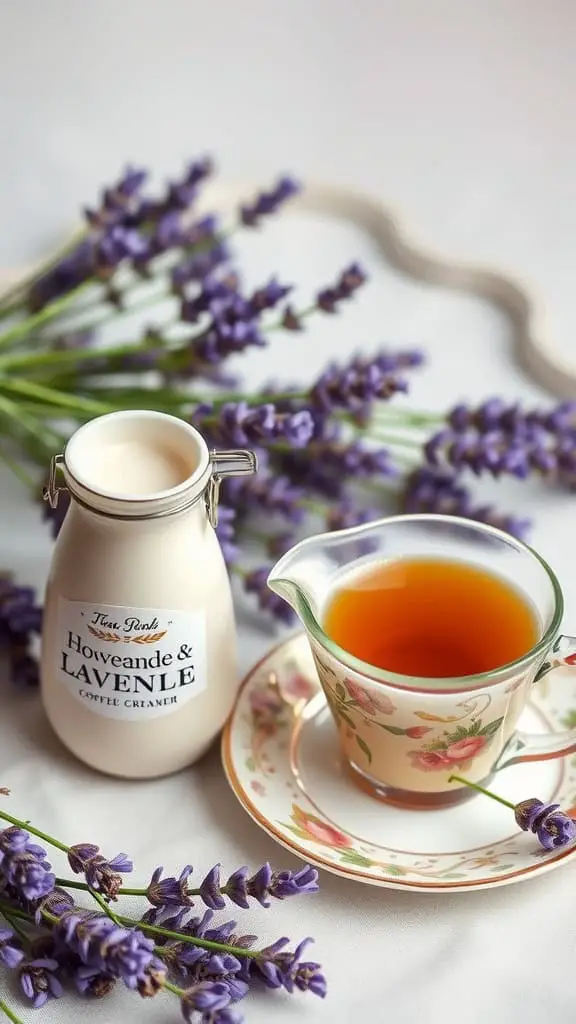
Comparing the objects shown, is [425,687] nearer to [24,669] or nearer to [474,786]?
[474,786]

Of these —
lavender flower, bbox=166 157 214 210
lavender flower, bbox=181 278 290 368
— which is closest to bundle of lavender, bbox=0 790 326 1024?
lavender flower, bbox=181 278 290 368

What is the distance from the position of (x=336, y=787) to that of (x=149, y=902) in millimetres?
174

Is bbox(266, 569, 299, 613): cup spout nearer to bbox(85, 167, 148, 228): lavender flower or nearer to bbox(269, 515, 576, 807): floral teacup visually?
bbox(269, 515, 576, 807): floral teacup

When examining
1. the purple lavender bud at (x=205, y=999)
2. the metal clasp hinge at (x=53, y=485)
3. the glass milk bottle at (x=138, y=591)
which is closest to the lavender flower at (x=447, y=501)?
the glass milk bottle at (x=138, y=591)

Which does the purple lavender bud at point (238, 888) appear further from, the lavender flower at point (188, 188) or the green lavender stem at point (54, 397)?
the lavender flower at point (188, 188)

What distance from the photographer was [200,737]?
997 mm

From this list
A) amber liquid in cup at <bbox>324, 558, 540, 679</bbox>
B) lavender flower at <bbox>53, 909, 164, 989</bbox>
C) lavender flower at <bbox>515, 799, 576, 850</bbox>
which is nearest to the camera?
lavender flower at <bbox>53, 909, 164, 989</bbox>

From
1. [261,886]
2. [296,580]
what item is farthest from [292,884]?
[296,580]

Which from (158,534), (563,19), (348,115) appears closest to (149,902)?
(158,534)

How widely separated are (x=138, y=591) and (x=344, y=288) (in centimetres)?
42

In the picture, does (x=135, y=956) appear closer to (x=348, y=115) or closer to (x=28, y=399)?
(x=28, y=399)

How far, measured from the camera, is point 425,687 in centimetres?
88

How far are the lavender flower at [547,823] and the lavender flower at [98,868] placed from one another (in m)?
0.27

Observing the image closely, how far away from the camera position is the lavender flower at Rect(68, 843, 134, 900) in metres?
0.83
